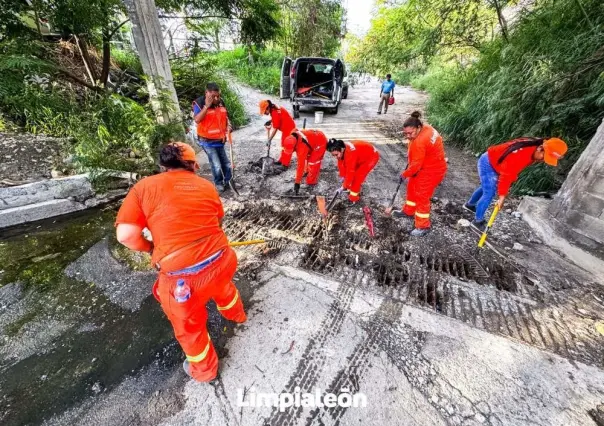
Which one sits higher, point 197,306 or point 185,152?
point 185,152

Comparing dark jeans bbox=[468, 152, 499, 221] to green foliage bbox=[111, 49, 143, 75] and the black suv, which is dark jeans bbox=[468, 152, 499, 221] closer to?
the black suv

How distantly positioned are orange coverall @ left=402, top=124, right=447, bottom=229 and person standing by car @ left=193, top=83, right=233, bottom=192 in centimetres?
250

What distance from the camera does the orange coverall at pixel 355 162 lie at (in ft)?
11.6

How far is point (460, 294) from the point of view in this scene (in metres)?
2.40

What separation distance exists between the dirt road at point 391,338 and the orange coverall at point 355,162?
66cm

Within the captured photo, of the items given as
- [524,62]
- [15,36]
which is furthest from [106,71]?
[524,62]

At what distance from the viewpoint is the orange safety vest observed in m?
3.54

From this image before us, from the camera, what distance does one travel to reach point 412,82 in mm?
18594

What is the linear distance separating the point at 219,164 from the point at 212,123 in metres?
0.60

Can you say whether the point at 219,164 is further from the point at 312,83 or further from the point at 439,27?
the point at 312,83

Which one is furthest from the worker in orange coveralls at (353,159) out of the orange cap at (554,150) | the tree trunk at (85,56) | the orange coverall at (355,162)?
the tree trunk at (85,56)

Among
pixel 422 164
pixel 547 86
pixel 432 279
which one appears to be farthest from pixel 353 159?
pixel 547 86

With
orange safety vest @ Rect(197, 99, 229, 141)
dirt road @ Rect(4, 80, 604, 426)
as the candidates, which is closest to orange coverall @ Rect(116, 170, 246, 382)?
dirt road @ Rect(4, 80, 604, 426)

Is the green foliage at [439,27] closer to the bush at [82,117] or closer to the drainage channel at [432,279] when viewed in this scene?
the drainage channel at [432,279]
